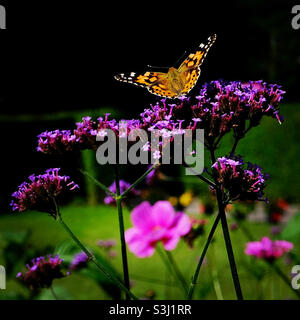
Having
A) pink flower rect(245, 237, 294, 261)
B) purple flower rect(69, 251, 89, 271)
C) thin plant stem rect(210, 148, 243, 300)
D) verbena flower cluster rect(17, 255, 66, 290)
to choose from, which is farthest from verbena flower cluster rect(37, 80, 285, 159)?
pink flower rect(245, 237, 294, 261)

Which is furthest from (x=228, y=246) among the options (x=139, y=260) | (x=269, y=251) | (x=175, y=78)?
(x=139, y=260)

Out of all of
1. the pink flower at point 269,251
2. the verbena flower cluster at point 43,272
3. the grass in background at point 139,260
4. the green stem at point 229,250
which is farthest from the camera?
the grass in background at point 139,260

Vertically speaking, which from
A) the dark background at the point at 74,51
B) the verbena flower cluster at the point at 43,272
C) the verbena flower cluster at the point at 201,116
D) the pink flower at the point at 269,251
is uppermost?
the dark background at the point at 74,51

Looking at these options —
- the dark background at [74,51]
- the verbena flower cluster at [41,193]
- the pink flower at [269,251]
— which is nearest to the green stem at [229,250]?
the verbena flower cluster at [41,193]

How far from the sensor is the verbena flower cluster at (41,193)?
845 millimetres

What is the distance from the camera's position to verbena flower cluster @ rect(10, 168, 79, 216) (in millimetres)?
845

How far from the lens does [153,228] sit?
81cm

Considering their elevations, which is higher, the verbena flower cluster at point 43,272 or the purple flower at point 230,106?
the purple flower at point 230,106

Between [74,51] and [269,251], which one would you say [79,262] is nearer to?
[269,251]

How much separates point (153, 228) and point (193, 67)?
0.57 metres

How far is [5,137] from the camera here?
23.1 ft

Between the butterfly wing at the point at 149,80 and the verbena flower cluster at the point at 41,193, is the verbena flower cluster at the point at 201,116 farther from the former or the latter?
the butterfly wing at the point at 149,80
